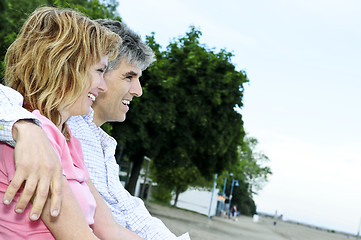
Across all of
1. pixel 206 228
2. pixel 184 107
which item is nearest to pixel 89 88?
pixel 184 107

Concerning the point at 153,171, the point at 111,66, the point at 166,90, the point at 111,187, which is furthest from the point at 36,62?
the point at 153,171

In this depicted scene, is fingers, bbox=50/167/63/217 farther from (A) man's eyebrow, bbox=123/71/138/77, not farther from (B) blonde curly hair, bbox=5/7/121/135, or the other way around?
(A) man's eyebrow, bbox=123/71/138/77

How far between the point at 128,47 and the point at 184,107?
61.6 feet

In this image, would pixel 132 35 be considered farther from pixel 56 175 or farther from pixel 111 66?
pixel 56 175

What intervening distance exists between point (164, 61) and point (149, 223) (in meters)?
19.1

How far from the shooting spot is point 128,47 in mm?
3109

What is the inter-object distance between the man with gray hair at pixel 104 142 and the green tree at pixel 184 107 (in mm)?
16585

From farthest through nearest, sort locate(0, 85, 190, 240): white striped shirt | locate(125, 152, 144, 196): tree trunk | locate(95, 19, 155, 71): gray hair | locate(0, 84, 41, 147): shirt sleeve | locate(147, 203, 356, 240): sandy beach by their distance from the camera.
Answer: locate(125, 152, 144, 196): tree trunk → locate(147, 203, 356, 240): sandy beach → locate(95, 19, 155, 71): gray hair → locate(0, 85, 190, 240): white striped shirt → locate(0, 84, 41, 147): shirt sleeve

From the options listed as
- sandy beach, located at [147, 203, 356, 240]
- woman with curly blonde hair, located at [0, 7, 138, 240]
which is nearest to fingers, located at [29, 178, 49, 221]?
woman with curly blonde hair, located at [0, 7, 138, 240]

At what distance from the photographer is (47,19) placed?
1.84 m

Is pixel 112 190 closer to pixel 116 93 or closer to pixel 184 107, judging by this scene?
pixel 116 93

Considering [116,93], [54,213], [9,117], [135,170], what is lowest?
[54,213]

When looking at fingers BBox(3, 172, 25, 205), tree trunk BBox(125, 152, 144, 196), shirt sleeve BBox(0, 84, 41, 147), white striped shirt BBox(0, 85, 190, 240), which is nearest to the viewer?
fingers BBox(3, 172, 25, 205)

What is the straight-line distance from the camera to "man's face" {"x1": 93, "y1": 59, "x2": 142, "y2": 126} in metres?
3.17
